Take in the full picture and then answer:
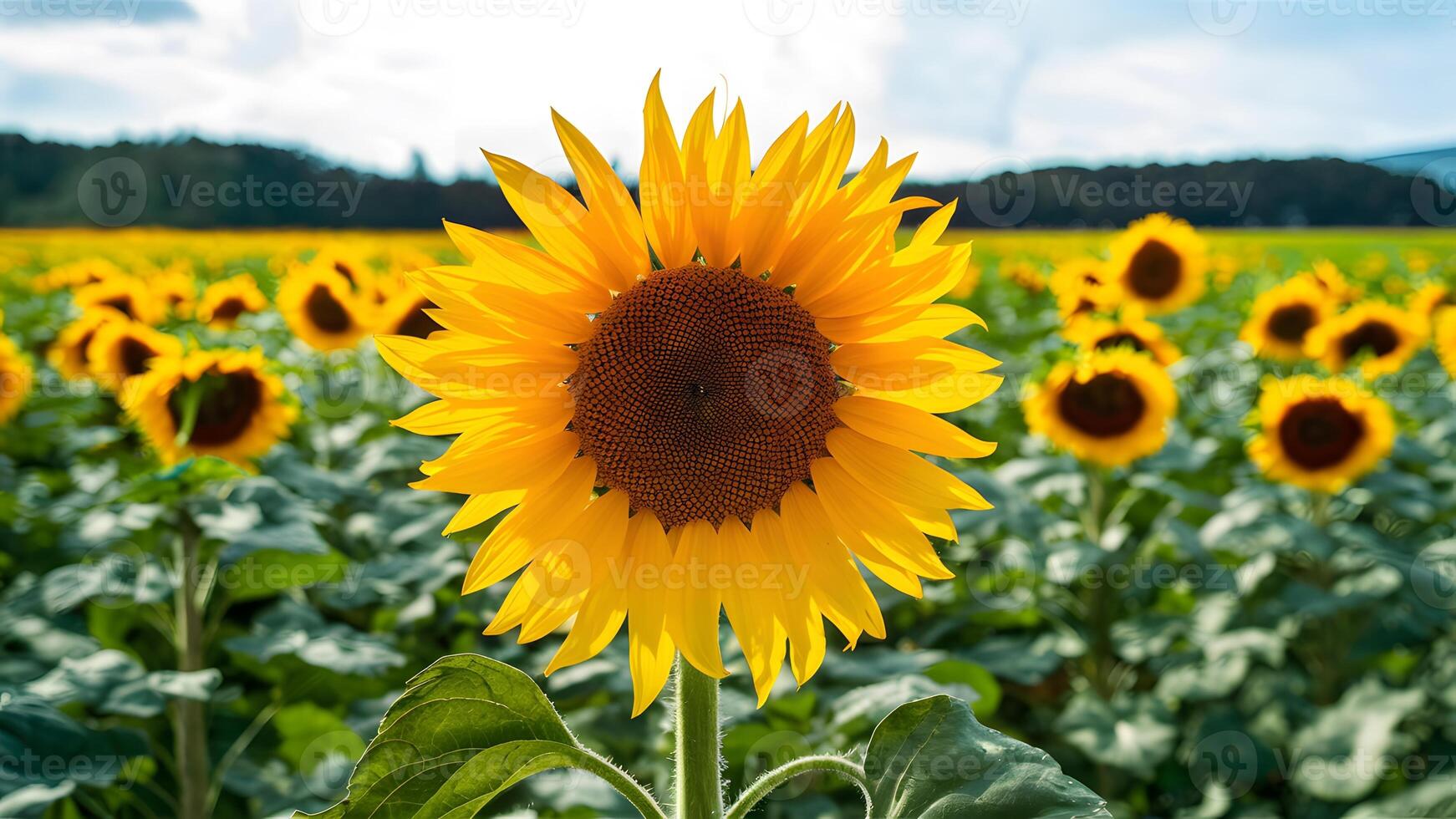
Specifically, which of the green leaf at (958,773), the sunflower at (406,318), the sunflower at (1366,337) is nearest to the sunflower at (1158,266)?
the sunflower at (1366,337)

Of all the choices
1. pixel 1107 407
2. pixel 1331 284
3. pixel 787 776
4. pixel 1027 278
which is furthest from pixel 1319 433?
pixel 1027 278

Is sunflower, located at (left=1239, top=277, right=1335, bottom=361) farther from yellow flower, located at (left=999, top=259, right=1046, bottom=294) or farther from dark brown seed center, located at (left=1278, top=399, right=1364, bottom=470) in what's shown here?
yellow flower, located at (left=999, top=259, right=1046, bottom=294)

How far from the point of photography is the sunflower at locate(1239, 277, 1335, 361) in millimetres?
6008

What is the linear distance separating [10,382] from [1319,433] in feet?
21.0

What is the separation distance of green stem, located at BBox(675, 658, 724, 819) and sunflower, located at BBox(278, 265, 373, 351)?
4.96 m

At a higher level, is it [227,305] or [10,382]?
[227,305]

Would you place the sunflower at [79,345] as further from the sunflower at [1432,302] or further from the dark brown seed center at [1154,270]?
the sunflower at [1432,302]

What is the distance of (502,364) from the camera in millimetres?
1395

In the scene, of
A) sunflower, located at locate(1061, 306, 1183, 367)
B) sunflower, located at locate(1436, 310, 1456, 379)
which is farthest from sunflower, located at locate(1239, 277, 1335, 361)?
sunflower, located at locate(1061, 306, 1183, 367)

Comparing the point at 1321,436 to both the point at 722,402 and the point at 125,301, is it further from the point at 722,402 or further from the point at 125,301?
the point at 125,301

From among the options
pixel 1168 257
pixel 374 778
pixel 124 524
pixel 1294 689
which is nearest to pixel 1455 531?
pixel 1294 689

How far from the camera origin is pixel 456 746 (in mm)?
1249

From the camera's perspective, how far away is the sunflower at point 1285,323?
6.01 meters

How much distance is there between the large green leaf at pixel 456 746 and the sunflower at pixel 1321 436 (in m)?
4.12
